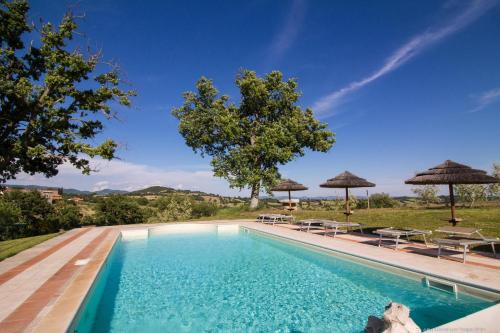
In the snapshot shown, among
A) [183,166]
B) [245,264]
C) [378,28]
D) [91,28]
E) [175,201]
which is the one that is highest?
[378,28]

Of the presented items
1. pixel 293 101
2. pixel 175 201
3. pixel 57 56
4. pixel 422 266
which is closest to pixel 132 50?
pixel 57 56

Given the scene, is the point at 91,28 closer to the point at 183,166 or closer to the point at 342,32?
the point at 342,32

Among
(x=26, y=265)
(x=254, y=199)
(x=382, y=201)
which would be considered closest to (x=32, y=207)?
(x=254, y=199)

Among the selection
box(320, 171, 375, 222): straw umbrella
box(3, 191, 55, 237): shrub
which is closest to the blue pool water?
box(320, 171, 375, 222): straw umbrella

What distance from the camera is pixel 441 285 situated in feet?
20.9

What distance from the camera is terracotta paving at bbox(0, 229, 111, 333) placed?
14.0 ft

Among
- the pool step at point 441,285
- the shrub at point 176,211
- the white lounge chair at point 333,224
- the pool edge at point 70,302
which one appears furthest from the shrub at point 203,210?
the pool step at point 441,285

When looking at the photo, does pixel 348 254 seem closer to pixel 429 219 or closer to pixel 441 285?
pixel 441 285

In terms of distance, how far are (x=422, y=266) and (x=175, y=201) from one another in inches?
1044

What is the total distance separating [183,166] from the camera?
1422 inches

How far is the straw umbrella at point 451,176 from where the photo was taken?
946cm

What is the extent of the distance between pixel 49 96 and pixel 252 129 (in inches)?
600

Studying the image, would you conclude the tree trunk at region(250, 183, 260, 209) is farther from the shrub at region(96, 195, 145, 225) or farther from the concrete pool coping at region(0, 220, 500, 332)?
the concrete pool coping at region(0, 220, 500, 332)

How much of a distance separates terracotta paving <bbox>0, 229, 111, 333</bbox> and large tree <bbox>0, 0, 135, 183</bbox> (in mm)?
10362
